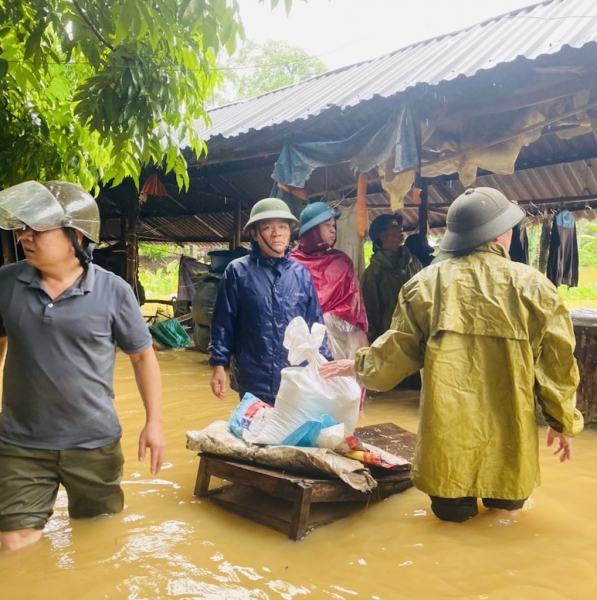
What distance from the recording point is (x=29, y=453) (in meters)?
2.32

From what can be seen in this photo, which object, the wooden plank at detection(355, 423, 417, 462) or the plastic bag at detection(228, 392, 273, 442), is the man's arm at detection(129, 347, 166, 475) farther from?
the wooden plank at detection(355, 423, 417, 462)

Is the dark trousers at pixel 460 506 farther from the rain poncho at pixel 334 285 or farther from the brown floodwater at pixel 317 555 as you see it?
the rain poncho at pixel 334 285

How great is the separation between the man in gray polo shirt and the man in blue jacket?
2.94 feet

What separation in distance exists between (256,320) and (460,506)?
5.11 ft

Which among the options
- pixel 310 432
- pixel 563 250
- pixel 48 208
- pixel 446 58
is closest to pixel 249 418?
pixel 310 432

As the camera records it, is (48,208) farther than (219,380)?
No

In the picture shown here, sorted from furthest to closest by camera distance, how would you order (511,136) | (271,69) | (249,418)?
(271,69)
(511,136)
(249,418)

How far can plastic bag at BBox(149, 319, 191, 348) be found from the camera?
1018cm

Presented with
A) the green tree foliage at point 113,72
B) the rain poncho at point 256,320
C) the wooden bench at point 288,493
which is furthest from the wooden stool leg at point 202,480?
the green tree foliage at point 113,72

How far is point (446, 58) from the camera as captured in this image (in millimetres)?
5781

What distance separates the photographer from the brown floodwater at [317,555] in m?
2.18

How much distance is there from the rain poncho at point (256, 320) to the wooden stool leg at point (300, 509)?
31.8 inches

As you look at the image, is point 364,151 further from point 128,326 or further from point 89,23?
point 128,326

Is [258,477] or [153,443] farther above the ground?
[153,443]
